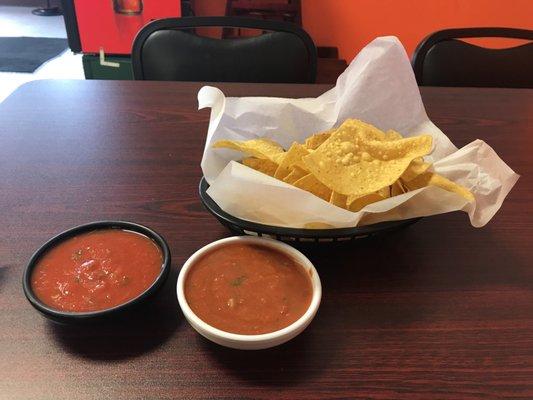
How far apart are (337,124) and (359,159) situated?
235 mm

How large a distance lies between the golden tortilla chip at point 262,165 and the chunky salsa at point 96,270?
20cm

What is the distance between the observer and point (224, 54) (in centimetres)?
144

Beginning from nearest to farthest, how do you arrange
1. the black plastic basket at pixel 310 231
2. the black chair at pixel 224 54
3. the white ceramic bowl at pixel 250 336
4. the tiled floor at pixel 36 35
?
1. the white ceramic bowl at pixel 250 336
2. the black plastic basket at pixel 310 231
3. the black chair at pixel 224 54
4. the tiled floor at pixel 36 35

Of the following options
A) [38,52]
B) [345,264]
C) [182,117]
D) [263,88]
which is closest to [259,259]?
[345,264]

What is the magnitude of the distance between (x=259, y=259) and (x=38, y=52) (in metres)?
4.32

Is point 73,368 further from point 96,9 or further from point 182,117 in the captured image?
point 96,9

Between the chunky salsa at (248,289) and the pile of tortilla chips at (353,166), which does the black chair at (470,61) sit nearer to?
the pile of tortilla chips at (353,166)

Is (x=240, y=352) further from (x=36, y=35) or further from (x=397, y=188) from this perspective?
(x=36, y=35)

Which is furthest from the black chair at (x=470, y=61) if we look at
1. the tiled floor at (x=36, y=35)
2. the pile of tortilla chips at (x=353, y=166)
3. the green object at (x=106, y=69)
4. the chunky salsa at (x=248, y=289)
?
the tiled floor at (x=36, y=35)

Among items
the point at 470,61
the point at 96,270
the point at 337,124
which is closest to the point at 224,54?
the point at 337,124

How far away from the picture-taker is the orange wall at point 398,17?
8.49 ft

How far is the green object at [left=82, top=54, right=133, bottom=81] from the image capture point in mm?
2790

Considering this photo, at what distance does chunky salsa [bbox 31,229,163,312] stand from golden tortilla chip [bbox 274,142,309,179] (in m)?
0.21

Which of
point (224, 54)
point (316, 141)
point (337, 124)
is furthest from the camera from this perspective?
point (224, 54)
